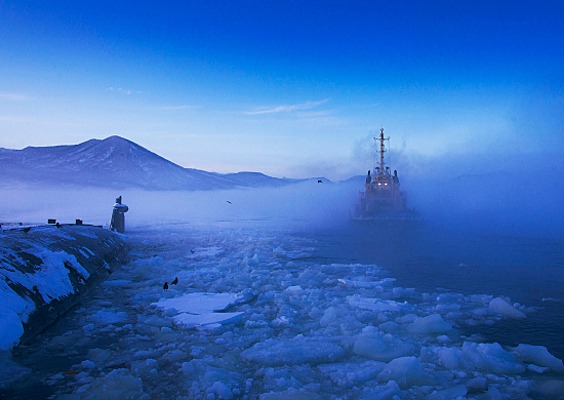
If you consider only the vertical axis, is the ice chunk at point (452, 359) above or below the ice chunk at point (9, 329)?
below

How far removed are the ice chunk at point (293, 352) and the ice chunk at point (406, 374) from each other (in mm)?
1173

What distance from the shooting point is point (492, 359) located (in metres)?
7.29

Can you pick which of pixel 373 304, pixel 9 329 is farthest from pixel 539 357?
pixel 9 329

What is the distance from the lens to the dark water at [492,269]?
9.78m

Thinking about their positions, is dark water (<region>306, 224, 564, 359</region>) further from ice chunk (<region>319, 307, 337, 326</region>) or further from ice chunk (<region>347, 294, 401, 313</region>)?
ice chunk (<region>319, 307, 337, 326</region>)

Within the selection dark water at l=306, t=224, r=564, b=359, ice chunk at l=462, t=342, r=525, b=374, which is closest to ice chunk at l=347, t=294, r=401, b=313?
dark water at l=306, t=224, r=564, b=359

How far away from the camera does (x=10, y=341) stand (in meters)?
7.36

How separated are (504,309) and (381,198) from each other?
46250 millimetres

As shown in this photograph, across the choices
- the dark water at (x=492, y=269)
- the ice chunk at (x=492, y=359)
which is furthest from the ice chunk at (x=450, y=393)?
the dark water at (x=492, y=269)

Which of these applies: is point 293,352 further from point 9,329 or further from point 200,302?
point 9,329

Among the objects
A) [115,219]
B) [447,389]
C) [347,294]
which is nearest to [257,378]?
[447,389]

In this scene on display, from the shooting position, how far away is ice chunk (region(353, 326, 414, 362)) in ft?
24.9

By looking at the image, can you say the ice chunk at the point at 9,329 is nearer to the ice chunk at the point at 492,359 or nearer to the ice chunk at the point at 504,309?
the ice chunk at the point at 492,359

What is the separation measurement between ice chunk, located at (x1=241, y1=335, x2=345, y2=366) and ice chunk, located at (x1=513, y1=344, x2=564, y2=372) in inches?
149
